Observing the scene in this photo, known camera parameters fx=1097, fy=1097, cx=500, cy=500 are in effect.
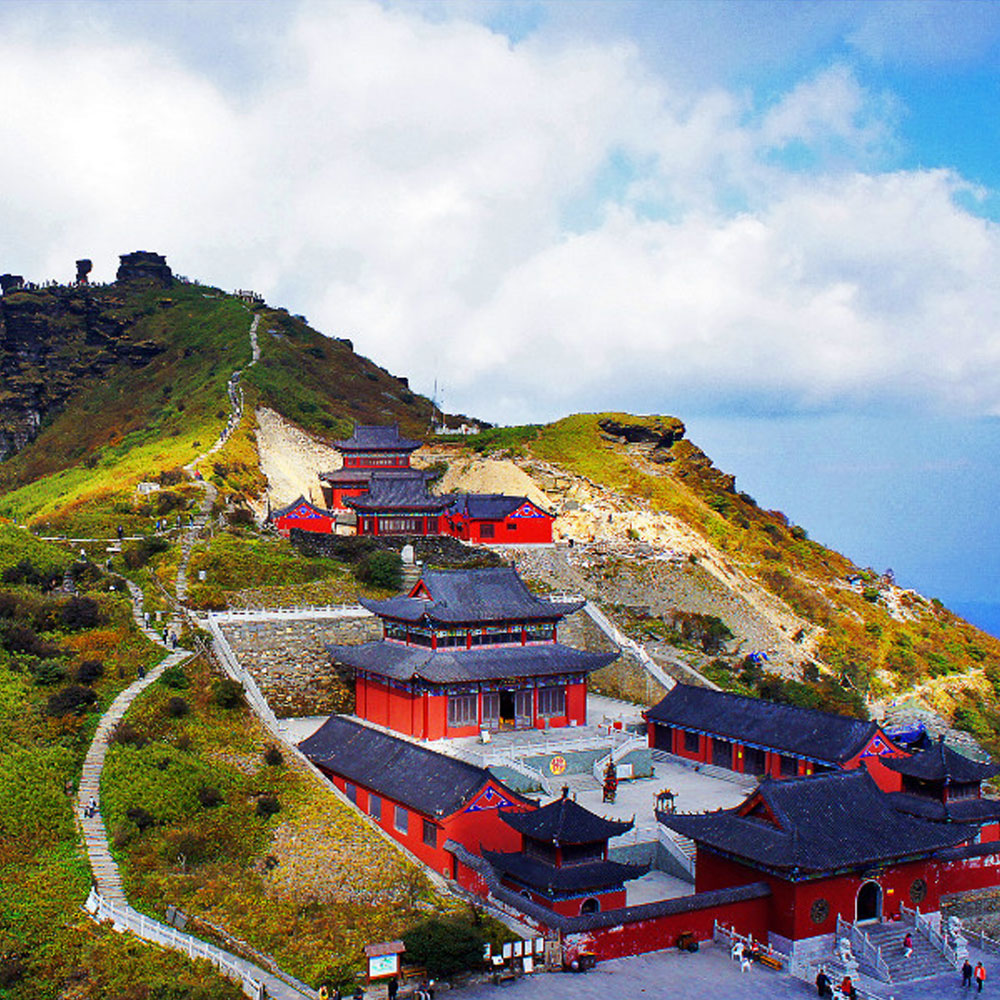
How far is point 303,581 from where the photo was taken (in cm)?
5525

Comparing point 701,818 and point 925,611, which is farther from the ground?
point 925,611

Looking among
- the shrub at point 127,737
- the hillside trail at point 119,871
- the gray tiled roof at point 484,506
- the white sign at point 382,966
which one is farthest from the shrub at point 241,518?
the white sign at point 382,966

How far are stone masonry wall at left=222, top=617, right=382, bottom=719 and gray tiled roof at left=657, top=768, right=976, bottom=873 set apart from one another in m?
20.7

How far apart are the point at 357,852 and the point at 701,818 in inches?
365

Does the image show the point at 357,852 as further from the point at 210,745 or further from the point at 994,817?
the point at 994,817

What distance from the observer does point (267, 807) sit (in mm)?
31969

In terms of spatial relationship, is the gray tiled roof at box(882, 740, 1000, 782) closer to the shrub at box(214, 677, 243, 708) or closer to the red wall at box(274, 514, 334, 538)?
the shrub at box(214, 677, 243, 708)

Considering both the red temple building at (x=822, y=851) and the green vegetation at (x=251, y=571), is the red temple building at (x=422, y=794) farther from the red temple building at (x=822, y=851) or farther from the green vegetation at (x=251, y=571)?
the green vegetation at (x=251, y=571)

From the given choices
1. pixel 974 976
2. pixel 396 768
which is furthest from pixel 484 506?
pixel 974 976

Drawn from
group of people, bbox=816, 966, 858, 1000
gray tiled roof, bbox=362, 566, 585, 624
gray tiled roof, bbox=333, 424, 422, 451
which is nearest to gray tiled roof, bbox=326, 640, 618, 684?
gray tiled roof, bbox=362, 566, 585, 624

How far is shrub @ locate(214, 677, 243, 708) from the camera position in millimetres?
39531

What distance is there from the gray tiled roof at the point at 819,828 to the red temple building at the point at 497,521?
1660 inches

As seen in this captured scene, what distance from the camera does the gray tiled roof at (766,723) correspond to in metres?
37.2

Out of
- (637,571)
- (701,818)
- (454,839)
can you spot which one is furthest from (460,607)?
(637,571)
